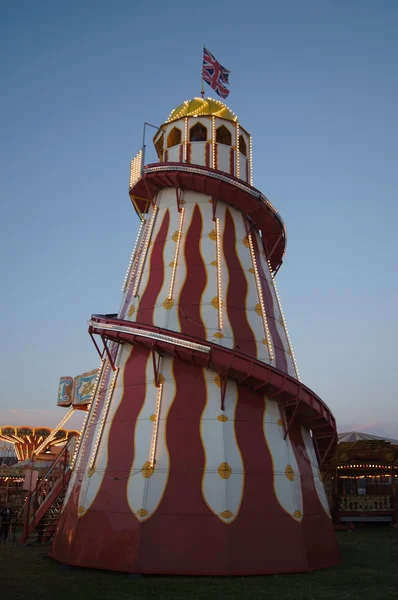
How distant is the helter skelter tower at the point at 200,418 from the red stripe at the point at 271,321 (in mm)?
80

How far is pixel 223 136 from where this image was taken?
22.9 meters

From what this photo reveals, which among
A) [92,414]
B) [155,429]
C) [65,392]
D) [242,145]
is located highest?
[242,145]

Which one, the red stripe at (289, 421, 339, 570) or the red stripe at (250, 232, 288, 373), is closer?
the red stripe at (289, 421, 339, 570)

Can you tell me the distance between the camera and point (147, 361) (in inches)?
676

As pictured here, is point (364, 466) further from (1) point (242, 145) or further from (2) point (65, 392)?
(1) point (242, 145)

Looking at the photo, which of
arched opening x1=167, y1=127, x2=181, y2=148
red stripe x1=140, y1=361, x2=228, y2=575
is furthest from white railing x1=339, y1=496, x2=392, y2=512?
arched opening x1=167, y1=127, x2=181, y2=148

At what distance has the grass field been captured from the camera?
465 inches

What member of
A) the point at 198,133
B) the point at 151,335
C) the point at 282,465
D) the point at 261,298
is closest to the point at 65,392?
the point at 261,298

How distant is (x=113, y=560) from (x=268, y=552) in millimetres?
4247

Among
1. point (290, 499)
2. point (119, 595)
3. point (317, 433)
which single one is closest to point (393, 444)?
point (317, 433)

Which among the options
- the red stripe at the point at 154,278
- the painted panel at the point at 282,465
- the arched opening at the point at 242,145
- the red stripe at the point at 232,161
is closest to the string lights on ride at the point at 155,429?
the red stripe at the point at 154,278

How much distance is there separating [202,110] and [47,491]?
17.8m

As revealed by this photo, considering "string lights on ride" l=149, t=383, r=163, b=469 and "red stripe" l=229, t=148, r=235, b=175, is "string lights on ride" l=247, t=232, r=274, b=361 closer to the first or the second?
"red stripe" l=229, t=148, r=235, b=175

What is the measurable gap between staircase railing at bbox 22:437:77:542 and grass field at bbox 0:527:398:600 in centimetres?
372
